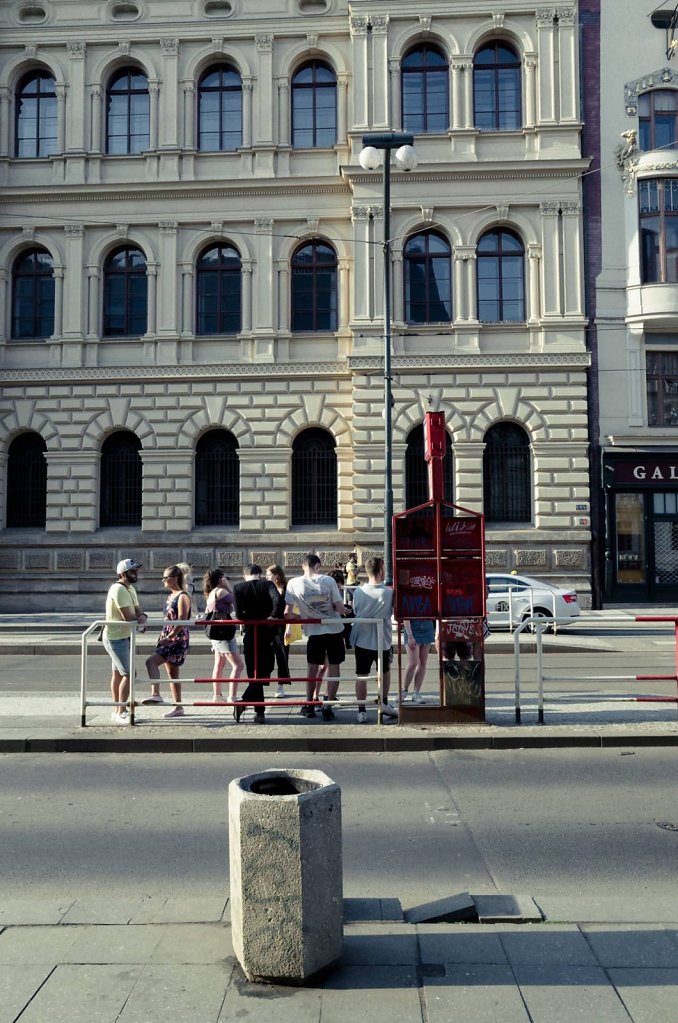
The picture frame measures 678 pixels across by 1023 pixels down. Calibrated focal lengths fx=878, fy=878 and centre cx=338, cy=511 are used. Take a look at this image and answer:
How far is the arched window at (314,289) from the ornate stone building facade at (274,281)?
0.23ft

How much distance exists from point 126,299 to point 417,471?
33.8 feet

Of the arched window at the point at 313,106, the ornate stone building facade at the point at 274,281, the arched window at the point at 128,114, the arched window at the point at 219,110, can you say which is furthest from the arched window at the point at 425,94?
the arched window at the point at 128,114

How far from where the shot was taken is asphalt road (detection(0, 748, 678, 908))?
551 cm

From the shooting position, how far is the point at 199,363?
2588 centimetres

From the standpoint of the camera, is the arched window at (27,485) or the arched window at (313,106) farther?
the arched window at (27,485)

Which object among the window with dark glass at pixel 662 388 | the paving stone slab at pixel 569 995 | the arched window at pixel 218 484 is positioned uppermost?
the window with dark glass at pixel 662 388

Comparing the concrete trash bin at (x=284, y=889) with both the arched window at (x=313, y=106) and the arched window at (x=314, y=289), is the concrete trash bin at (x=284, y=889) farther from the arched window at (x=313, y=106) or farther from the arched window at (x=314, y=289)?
the arched window at (x=313, y=106)

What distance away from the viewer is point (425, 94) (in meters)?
25.8

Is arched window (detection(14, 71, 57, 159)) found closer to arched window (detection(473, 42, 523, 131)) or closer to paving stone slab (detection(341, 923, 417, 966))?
arched window (detection(473, 42, 523, 131))

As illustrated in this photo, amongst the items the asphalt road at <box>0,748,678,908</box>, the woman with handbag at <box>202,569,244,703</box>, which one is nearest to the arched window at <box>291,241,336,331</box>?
the woman with handbag at <box>202,569,244,703</box>

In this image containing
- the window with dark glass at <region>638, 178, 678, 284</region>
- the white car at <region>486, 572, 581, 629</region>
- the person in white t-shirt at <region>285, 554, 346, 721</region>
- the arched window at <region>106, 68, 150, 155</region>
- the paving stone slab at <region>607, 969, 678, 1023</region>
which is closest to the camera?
the paving stone slab at <region>607, 969, 678, 1023</region>

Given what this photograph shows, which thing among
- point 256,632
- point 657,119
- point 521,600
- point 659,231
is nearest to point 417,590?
point 256,632

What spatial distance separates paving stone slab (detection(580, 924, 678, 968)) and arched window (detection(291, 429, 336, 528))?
21206 mm

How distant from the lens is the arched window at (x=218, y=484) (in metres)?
26.0
